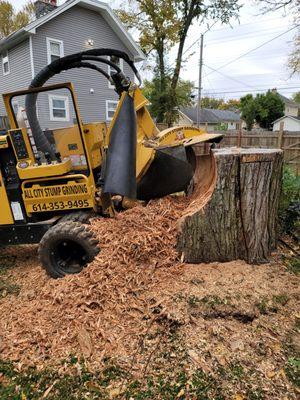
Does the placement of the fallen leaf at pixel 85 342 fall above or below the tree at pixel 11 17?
below

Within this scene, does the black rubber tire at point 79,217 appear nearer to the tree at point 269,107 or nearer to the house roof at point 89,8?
the house roof at point 89,8

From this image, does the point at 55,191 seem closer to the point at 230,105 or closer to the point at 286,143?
the point at 286,143

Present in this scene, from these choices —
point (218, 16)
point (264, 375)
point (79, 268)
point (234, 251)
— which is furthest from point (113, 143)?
point (218, 16)

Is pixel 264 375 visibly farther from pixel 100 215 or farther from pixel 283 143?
pixel 283 143

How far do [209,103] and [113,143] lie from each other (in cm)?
7772

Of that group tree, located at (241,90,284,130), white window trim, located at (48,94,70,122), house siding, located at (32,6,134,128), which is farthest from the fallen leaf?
tree, located at (241,90,284,130)

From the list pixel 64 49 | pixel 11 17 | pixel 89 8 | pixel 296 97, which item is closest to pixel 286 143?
pixel 64 49

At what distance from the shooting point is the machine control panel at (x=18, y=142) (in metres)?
3.78

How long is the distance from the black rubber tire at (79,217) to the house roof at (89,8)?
13.0 meters

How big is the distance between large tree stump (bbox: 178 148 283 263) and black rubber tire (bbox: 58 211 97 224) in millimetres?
1042

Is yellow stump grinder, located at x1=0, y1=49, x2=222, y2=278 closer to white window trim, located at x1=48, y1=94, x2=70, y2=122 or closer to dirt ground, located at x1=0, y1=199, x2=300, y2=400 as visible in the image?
dirt ground, located at x1=0, y1=199, x2=300, y2=400

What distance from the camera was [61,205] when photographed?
12.8 ft

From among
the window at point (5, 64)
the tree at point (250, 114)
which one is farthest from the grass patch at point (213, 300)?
the tree at point (250, 114)

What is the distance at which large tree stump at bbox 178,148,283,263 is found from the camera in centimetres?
340
